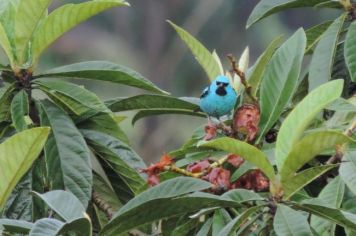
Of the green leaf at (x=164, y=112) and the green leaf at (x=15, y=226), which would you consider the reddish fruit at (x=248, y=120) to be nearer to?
the green leaf at (x=164, y=112)

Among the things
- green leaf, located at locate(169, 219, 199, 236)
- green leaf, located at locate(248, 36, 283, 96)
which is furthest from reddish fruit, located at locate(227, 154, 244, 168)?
green leaf, located at locate(248, 36, 283, 96)

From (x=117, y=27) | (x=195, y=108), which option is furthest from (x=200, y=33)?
(x=195, y=108)

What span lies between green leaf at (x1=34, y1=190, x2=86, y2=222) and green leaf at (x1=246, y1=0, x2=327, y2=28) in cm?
59

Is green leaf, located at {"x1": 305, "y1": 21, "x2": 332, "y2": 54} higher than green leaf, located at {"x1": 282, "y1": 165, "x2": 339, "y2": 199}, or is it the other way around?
green leaf, located at {"x1": 305, "y1": 21, "x2": 332, "y2": 54}

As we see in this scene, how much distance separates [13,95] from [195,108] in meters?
0.32

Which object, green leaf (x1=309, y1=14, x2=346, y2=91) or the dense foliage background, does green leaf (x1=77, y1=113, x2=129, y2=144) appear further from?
green leaf (x1=309, y1=14, x2=346, y2=91)

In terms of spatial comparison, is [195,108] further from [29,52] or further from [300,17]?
[300,17]

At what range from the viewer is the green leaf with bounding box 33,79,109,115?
147 cm

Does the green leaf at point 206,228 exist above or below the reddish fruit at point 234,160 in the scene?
below

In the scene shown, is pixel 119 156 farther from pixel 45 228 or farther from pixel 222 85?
pixel 45 228

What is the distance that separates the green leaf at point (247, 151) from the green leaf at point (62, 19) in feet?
1.12

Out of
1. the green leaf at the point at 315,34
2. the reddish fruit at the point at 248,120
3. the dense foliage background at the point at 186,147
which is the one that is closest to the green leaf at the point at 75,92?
the dense foliage background at the point at 186,147

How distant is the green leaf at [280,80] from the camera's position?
4.55 feet

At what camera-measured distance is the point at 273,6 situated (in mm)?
1639
